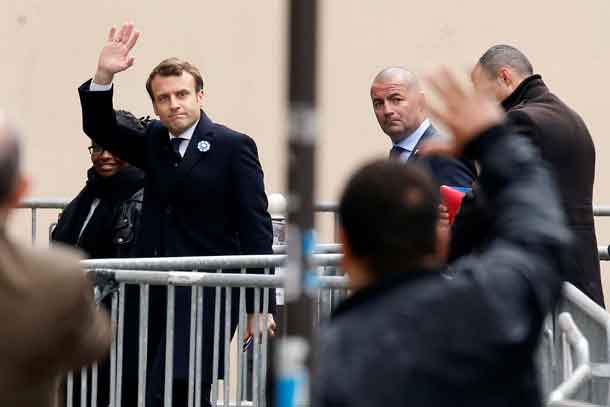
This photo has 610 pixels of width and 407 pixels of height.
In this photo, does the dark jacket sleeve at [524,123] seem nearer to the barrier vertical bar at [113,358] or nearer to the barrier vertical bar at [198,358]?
the barrier vertical bar at [198,358]

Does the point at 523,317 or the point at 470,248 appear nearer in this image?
the point at 523,317

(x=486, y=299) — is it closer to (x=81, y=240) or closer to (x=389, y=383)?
(x=389, y=383)

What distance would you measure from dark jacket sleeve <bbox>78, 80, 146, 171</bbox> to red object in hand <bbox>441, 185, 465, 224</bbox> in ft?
5.50

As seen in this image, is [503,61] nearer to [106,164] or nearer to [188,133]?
[188,133]

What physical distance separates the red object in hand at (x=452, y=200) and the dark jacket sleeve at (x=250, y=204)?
1.20 meters

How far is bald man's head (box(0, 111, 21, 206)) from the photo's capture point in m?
3.57

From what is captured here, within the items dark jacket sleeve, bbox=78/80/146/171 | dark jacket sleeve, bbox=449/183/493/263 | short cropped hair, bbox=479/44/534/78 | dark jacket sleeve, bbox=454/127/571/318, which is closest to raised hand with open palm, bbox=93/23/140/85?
dark jacket sleeve, bbox=78/80/146/171

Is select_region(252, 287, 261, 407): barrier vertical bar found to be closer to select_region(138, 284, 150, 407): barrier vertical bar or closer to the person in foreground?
select_region(138, 284, 150, 407): barrier vertical bar

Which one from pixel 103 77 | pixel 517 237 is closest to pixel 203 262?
pixel 103 77

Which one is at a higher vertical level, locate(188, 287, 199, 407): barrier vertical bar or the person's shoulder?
the person's shoulder

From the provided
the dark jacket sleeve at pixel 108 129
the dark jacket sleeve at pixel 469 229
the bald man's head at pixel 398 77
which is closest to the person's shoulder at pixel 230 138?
the dark jacket sleeve at pixel 108 129

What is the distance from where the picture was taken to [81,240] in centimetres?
845

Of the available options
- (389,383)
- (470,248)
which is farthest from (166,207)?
(389,383)

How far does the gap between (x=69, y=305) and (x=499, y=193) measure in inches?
36.0
